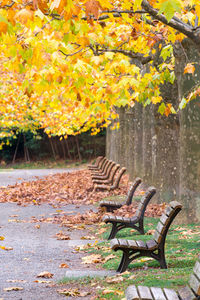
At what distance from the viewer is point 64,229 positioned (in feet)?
34.3

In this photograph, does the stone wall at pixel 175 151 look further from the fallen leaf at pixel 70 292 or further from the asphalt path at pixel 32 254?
the fallen leaf at pixel 70 292

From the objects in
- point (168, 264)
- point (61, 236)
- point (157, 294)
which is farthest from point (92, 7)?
point (61, 236)

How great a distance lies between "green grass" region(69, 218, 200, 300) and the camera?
18.0 ft

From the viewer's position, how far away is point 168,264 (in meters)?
6.75

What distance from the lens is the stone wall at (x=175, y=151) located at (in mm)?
9555

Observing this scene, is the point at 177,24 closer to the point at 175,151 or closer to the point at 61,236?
the point at 61,236

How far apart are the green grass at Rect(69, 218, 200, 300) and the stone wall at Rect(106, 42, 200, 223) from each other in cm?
67

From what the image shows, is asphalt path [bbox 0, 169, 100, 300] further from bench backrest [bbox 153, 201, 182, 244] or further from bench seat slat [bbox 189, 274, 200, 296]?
bench seat slat [bbox 189, 274, 200, 296]

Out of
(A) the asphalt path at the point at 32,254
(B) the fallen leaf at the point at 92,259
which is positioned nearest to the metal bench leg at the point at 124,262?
(A) the asphalt path at the point at 32,254

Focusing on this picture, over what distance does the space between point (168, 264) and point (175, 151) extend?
585 cm

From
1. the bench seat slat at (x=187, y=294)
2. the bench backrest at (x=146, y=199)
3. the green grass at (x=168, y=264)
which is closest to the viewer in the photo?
the bench seat slat at (x=187, y=294)

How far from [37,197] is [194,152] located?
7.53m

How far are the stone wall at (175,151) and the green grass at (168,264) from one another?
2.19 ft

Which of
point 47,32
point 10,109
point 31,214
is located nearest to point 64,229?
point 31,214
